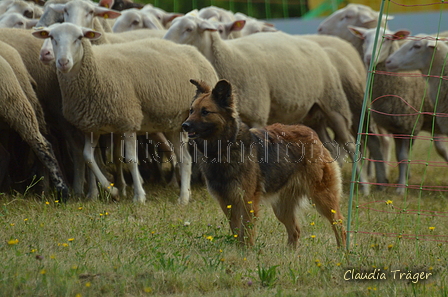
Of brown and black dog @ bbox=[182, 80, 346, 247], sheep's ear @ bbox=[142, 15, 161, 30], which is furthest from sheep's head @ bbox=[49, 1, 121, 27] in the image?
brown and black dog @ bbox=[182, 80, 346, 247]

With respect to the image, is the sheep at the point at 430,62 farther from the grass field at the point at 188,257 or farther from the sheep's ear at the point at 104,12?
the sheep's ear at the point at 104,12

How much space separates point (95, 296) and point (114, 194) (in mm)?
3584

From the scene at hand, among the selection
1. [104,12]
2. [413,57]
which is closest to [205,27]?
[104,12]

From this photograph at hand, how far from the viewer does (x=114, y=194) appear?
753cm

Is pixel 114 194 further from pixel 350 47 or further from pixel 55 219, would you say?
pixel 350 47

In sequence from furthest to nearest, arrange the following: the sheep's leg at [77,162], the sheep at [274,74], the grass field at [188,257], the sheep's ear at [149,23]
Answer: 1. the sheep's ear at [149,23]
2. the sheep at [274,74]
3. the sheep's leg at [77,162]
4. the grass field at [188,257]

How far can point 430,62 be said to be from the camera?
27.6 ft

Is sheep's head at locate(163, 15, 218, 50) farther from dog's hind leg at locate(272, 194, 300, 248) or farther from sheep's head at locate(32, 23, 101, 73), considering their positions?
dog's hind leg at locate(272, 194, 300, 248)

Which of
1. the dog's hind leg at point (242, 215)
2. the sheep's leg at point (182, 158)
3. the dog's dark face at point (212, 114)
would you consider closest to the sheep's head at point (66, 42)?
the sheep's leg at point (182, 158)

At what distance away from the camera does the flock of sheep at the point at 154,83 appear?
7.29 meters

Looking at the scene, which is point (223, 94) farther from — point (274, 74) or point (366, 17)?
point (366, 17)

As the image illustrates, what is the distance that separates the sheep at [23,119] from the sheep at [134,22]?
3958mm

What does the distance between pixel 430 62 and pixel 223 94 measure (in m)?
4.00

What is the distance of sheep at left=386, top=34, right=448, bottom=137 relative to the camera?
8.23 meters
